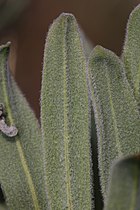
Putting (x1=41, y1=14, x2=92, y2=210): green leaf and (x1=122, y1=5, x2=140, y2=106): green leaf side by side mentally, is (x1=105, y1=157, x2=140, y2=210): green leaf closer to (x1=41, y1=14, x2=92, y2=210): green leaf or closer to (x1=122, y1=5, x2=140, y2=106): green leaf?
(x1=41, y1=14, x2=92, y2=210): green leaf

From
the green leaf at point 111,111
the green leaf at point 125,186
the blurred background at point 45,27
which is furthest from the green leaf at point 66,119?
the blurred background at point 45,27

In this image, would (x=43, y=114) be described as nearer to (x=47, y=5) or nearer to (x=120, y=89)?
(x=120, y=89)

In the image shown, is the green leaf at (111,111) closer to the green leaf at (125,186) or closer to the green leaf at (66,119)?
the green leaf at (66,119)

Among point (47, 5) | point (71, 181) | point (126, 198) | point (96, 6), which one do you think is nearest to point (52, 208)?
point (71, 181)

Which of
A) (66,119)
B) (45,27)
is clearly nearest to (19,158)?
(66,119)

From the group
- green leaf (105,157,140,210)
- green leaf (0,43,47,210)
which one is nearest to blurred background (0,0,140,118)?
green leaf (0,43,47,210)

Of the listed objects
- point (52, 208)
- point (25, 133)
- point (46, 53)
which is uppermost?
point (46, 53)
